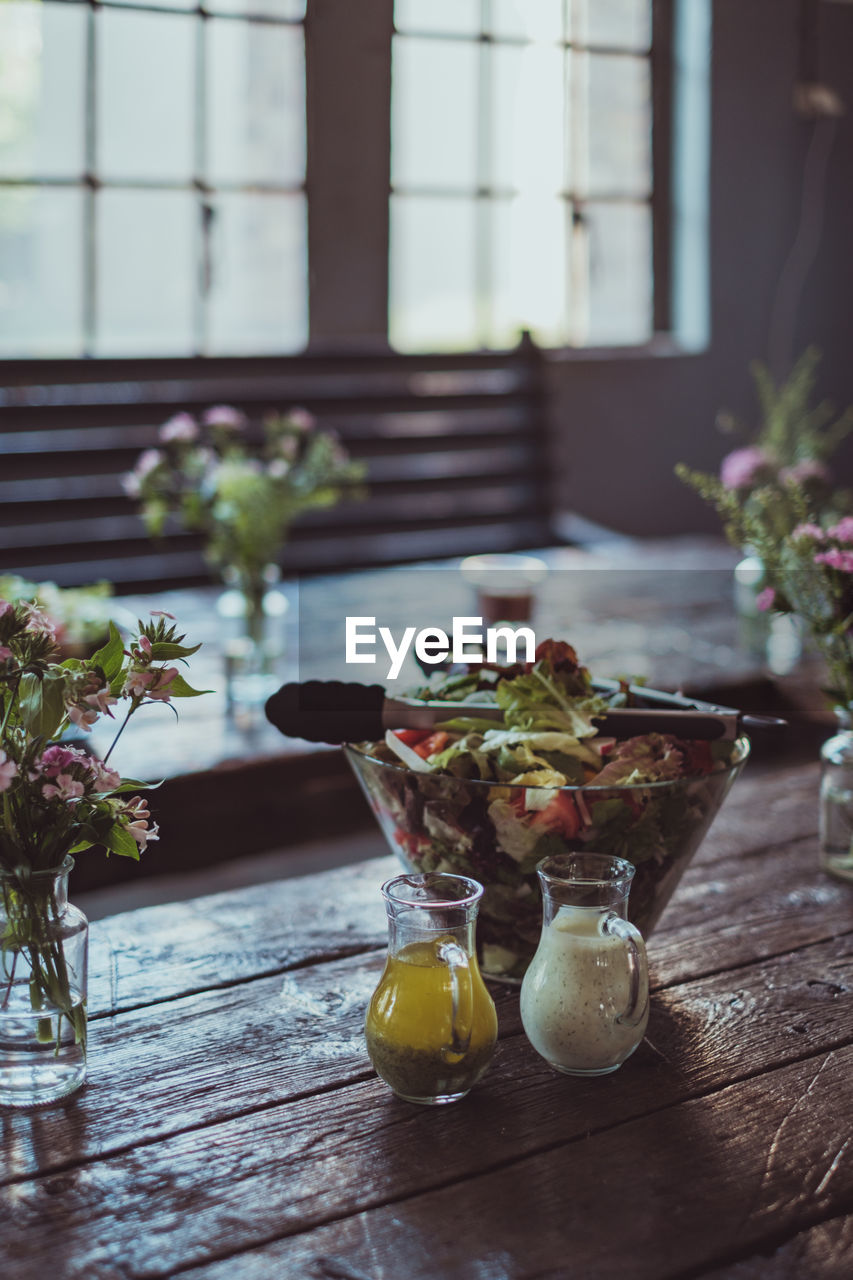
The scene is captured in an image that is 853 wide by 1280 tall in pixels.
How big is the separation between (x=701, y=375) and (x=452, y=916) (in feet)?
14.0

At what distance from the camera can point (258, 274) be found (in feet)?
13.3

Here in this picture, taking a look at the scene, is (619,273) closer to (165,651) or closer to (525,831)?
(525,831)

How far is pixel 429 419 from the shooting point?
3.94 metres

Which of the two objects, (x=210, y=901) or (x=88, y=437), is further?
(x=88, y=437)

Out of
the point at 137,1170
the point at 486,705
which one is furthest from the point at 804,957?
the point at 137,1170

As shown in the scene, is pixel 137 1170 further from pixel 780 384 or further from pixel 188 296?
pixel 780 384

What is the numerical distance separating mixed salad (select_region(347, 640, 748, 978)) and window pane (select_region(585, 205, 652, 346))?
12.5ft

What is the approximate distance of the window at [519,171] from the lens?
4250 mm

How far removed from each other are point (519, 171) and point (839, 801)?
11.9 feet

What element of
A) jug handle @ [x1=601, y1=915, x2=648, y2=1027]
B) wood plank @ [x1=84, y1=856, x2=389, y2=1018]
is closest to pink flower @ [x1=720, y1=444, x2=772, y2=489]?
wood plank @ [x1=84, y1=856, x2=389, y2=1018]

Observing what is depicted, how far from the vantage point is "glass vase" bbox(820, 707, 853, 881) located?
123 centimetres

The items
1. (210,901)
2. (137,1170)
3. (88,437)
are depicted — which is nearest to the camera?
(137,1170)

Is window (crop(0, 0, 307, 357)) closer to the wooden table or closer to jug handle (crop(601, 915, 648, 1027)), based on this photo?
the wooden table

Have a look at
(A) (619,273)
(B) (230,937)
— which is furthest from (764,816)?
(A) (619,273)
